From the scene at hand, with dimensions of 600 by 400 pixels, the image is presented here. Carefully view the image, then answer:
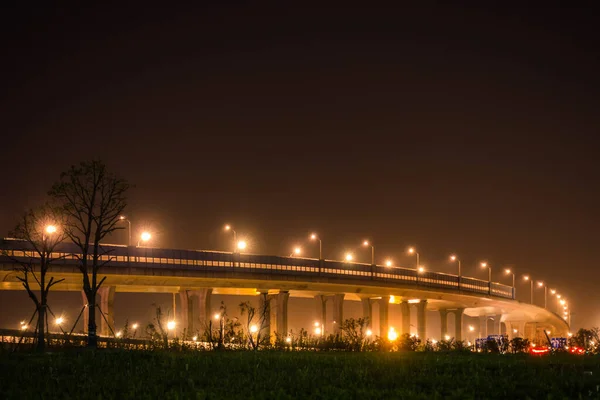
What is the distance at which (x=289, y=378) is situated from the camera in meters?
19.1

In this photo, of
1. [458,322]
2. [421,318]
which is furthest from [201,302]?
[458,322]

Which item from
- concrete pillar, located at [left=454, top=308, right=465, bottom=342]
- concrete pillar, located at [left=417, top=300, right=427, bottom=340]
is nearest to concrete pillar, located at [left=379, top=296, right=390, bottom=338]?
concrete pillar, located at [left=417, top=300, right=427, bottom=340]

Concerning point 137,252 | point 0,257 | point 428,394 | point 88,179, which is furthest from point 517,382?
point 137,252

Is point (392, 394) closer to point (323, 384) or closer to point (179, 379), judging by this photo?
point (323, 384)

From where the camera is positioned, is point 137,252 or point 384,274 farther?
point 384,274

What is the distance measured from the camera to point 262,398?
1633cm

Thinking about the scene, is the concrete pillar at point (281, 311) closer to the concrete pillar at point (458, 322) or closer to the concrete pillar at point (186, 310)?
the concrete pillar at point (186, 310)

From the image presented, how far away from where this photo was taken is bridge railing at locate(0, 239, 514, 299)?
71.4m

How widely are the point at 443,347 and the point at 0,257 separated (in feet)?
145

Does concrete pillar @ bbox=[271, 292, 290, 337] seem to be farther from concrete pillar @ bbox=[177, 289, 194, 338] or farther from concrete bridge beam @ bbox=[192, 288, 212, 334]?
concrete pillar @ bbox=[177, 289, 194, 338]

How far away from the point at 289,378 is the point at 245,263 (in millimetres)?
72434

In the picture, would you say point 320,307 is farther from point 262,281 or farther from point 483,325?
point 483,325

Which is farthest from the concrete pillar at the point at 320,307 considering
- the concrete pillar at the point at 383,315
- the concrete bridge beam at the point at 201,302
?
the concrete bridge beam at the point at 201,302

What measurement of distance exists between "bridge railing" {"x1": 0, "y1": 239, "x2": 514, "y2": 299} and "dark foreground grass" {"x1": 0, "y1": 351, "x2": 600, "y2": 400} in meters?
31.4
